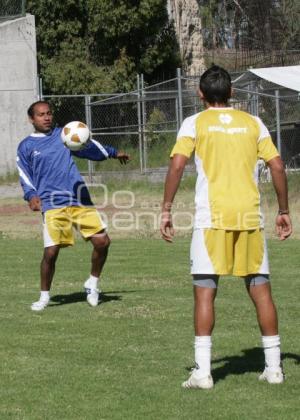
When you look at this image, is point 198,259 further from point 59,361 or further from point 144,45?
point 144,45

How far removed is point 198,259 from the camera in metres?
6.86

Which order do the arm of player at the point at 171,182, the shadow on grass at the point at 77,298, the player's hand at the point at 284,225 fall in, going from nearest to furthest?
the arm of player at the point at 171,182 → the player's hand at the point at 284,225 → the shadow on grass at the point at 77,298

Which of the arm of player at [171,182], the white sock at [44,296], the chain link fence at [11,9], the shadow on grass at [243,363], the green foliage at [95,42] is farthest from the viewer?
the green foliage at [95,42]

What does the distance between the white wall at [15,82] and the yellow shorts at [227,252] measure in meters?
24.4

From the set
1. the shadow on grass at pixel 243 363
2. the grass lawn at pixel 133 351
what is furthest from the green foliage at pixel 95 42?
the shadow on grass at pixel 243 363

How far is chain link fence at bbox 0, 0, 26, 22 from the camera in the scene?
105ft

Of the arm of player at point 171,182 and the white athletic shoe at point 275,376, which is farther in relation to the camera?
the white athletic shoe at point 275,376

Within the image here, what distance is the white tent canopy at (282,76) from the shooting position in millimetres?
26438

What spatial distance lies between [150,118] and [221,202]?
78.1 feet

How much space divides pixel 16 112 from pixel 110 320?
866 inches

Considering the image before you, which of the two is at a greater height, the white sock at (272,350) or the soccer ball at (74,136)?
the soccer ball at (74,136)

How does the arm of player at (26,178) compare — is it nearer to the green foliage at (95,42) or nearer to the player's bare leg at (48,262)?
the player's bare leg at (48,262)

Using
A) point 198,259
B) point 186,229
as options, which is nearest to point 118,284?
point 198,259

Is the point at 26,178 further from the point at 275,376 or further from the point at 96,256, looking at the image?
the point at 275,376
